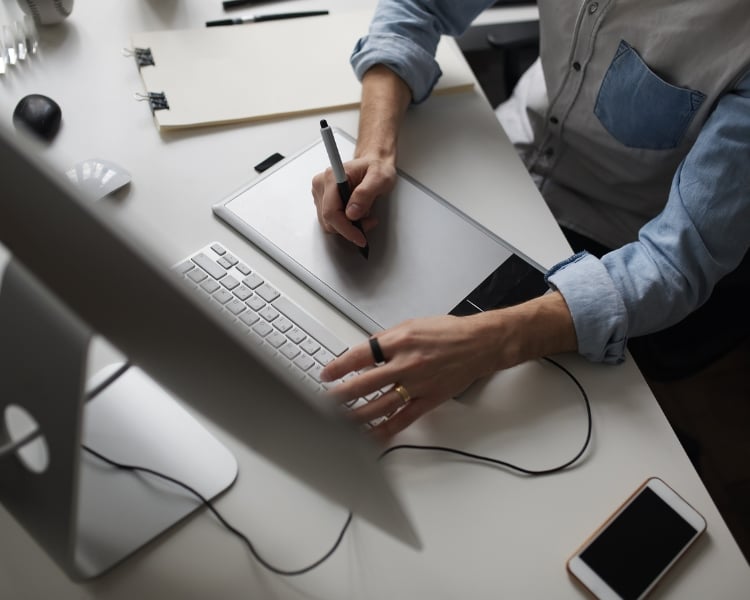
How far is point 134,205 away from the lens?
2.71ft

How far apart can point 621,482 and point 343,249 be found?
0.40m

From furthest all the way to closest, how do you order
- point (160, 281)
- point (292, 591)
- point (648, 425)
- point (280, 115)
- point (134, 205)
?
point (280, 115)
point (134, 205)
point (648, 425)
point (292, 591)
point (160, 281)

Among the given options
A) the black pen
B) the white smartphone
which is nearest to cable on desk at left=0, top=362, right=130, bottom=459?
the white smartphone

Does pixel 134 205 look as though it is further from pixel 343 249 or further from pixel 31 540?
pixel 31 540

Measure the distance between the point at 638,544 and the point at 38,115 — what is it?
87cm

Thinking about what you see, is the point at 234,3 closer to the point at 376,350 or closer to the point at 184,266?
the point at 184,266

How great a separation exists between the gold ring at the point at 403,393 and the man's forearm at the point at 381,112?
12.9 inches

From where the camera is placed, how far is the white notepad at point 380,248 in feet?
2.46

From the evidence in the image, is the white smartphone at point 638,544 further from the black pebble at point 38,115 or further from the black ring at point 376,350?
the black pebble at point 38,115

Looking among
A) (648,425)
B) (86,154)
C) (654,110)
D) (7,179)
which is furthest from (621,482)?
(86,154)

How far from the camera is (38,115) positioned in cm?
85

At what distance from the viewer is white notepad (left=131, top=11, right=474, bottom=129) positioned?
918mm

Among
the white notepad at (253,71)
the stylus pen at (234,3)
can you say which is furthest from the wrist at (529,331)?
the stylus pen at (234,3)

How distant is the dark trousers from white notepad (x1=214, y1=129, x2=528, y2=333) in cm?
27
